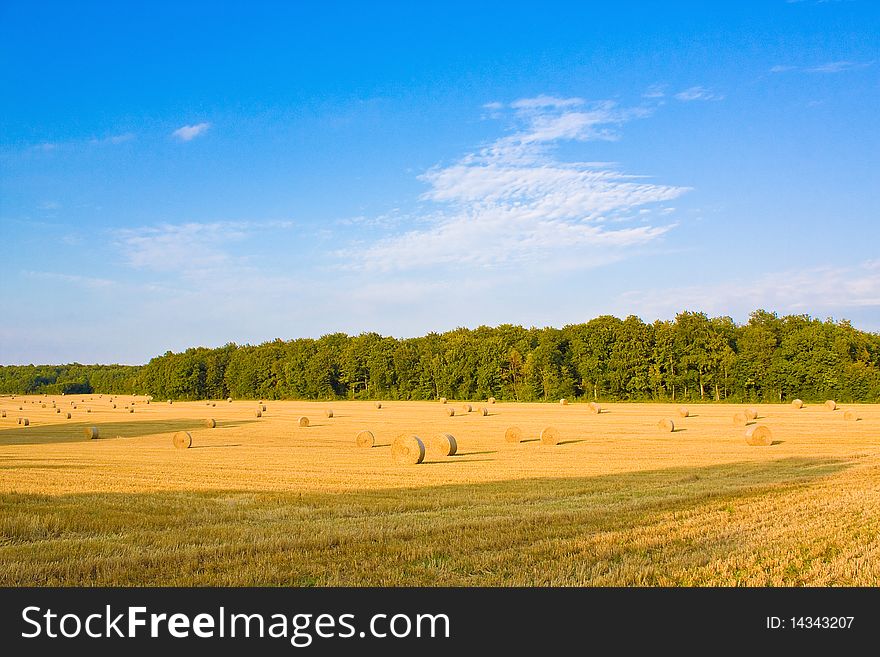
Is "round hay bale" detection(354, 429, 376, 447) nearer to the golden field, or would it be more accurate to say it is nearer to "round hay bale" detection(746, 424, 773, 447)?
the golden field

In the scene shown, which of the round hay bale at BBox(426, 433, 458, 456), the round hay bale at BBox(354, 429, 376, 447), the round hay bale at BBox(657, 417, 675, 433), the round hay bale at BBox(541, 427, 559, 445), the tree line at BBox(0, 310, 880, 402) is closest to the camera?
the round hay bale at BBox(426, 433, 458, 456)

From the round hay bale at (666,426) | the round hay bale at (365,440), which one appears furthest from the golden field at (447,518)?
the round hay bale at (666,426)

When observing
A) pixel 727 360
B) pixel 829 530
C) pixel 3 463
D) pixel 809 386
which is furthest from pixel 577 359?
pixel 829 530

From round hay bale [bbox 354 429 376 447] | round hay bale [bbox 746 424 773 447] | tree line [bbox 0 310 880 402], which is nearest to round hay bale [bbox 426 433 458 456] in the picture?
round hay bale [bbox 354 429 376 447]

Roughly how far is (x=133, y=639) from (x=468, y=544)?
472 cm

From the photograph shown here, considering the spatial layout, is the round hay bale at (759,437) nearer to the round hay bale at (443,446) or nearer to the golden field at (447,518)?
the golden field at (447,518)

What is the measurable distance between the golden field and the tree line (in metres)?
50.8

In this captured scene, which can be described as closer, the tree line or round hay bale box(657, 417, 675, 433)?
round hay bale box(657, 417, 675, 433)

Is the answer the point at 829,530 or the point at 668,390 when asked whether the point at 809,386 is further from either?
the point at 829,530

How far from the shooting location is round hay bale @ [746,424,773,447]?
27969mm

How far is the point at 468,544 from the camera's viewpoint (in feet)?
31.9

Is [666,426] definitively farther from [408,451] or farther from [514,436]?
[408,451]

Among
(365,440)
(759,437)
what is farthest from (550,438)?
(759,437)

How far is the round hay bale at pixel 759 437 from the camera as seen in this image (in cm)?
2797
